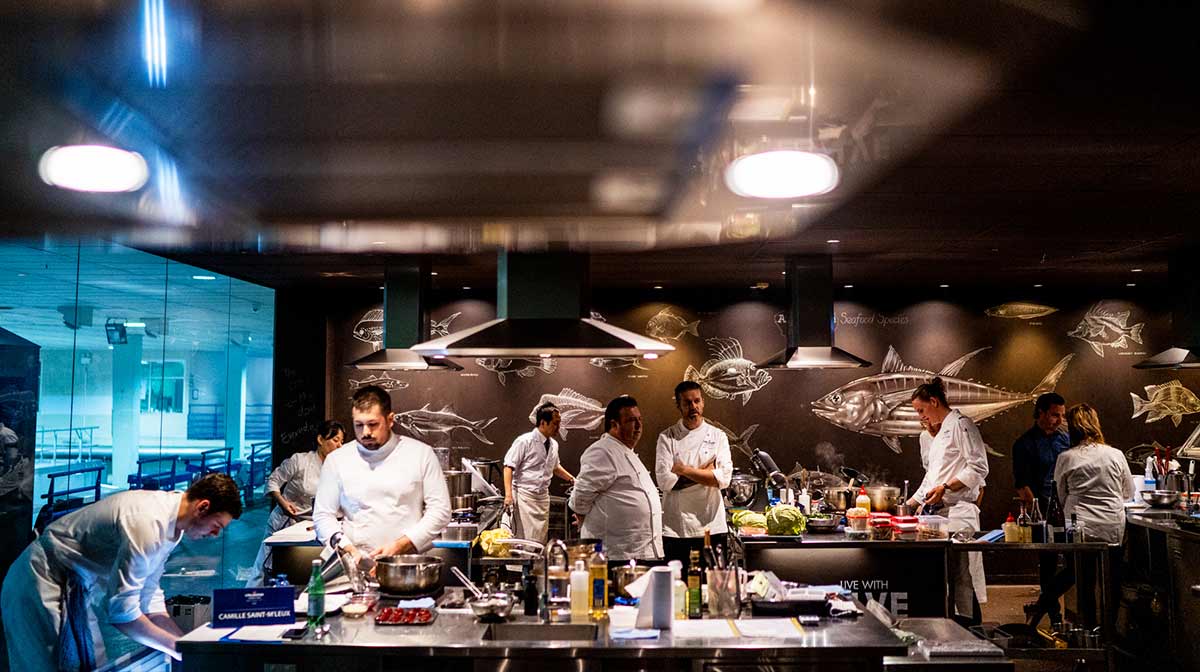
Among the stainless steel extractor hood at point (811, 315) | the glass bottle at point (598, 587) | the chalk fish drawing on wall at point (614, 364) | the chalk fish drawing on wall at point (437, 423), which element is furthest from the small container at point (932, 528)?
the chalk fish drawing on wall at point (437, 423)

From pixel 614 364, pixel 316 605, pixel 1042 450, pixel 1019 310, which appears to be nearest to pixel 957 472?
pixel 1042 450

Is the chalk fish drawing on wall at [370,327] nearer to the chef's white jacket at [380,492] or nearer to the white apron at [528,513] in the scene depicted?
the white apron at [528,513]

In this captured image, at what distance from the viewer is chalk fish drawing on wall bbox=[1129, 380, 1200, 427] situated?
8.71m

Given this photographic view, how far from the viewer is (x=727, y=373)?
885 centimetres

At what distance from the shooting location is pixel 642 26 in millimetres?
2484

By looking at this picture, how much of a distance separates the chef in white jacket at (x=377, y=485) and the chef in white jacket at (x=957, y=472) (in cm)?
355

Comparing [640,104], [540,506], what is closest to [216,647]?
[640,104]

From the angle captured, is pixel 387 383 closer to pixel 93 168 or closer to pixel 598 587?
pixel 93 168

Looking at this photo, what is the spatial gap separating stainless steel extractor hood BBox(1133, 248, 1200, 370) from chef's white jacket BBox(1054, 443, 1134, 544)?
99 centimetres

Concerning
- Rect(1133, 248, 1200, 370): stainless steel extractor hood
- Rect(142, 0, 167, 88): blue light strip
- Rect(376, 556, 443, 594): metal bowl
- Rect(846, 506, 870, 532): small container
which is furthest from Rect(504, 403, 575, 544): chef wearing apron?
Rect(142, 0, 167, 88): blue light strip

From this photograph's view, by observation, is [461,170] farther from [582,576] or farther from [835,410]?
[835,410]

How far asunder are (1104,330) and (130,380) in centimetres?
855

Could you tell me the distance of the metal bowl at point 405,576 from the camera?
147 inches

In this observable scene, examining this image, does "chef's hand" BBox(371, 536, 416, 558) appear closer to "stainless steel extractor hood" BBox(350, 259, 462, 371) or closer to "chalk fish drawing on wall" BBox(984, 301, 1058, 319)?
"stainless steel extractor hood" BBox(350, 259, 462, 371)
